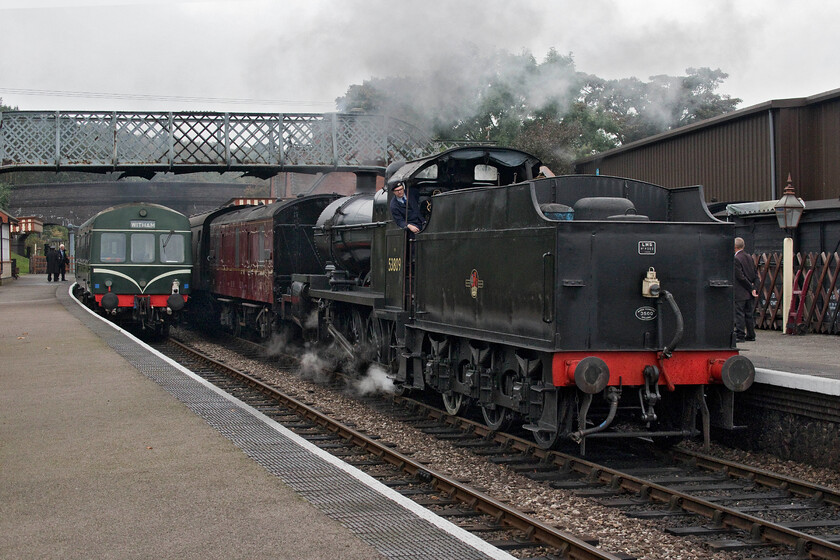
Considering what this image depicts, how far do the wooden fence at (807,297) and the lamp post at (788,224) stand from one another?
17 centimetres

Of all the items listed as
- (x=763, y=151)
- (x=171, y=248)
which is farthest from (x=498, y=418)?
(x=171, y=248)

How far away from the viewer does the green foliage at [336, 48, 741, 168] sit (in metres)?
19.2

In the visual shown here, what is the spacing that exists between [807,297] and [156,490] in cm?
1186

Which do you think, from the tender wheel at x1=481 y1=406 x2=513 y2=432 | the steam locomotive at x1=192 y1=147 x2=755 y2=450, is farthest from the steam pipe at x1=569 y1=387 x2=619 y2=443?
the tender wheel at x1=481 y1=406 x2=513 y2=432

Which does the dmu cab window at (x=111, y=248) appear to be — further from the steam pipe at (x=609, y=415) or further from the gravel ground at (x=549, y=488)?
the steam pipe at (x=609, y=415)

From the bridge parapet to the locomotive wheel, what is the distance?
Answer: 37.5ft

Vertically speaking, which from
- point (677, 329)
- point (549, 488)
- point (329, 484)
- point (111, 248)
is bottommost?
point (549, 488)

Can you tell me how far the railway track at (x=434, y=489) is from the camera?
567 cm

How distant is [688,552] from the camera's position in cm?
579

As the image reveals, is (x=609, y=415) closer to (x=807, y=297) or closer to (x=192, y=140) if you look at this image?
(x=807, y=297)

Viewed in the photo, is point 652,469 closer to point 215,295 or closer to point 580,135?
point 215,295

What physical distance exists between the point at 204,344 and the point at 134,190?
44091mm

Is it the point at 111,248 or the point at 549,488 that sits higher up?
the point at 111,248

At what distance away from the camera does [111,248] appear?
20406mm
